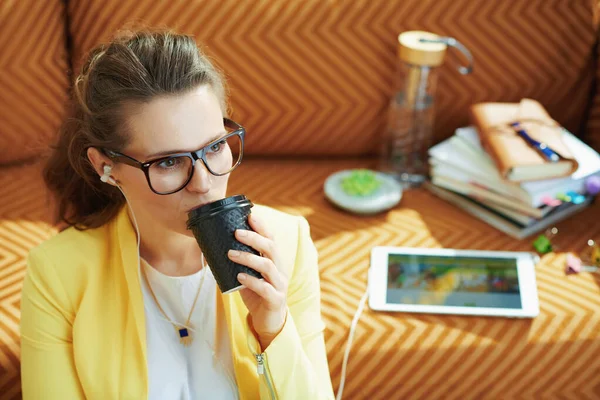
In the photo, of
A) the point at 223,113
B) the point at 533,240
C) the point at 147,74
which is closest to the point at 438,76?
the point at 533,240

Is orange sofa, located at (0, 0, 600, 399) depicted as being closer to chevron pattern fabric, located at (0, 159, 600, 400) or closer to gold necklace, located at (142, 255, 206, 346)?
chevron pattern fabric, located at (0, 159, 600, 400)

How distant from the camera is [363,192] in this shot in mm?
1957

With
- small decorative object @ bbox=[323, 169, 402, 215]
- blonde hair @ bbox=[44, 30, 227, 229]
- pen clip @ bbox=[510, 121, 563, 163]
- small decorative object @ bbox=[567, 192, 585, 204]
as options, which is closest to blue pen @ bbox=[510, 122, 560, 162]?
pen clip @ bbox=[510, 121, 563, 163]

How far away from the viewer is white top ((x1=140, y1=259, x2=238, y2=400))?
1.37m

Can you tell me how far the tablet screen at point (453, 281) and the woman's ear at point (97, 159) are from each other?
747 mm

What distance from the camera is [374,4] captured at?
2.00 meters

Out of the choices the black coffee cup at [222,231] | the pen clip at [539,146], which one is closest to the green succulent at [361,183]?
the pen clip at [539,146]

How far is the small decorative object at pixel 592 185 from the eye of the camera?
1899 mm

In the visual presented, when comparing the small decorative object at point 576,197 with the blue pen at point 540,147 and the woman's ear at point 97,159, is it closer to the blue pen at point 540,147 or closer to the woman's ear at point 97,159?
the blue pen at point 540,147

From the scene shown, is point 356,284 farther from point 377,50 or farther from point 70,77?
point 70,77

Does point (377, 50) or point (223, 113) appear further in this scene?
point (377, 50)

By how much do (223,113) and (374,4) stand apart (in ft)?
2.80

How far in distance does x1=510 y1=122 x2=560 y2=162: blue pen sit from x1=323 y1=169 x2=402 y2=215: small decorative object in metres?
0.35

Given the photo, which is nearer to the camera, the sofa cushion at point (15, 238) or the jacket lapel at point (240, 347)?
the jacket lapel at point (240, 347)
